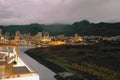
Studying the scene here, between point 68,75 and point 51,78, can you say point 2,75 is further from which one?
point 51,78

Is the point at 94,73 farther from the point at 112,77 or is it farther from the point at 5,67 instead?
the point at 5,67

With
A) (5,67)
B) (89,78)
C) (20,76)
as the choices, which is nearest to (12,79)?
(20,76)

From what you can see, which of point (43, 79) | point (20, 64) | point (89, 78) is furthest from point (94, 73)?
point (20, 64)

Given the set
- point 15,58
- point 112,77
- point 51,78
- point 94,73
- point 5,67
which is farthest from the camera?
point 51,78

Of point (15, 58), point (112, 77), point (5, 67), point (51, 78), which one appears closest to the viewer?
point (5, 67)

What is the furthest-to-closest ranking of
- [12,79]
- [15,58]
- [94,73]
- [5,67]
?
[94,73] < [15,58] < [5,67] < [12,79]

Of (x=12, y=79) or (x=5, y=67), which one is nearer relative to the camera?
(x=12, y=79)

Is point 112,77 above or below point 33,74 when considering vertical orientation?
below

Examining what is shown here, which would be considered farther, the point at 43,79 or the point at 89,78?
the point at 43,79

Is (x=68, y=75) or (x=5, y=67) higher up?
(x=5, y=67)
